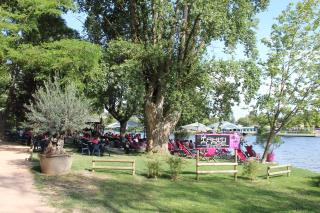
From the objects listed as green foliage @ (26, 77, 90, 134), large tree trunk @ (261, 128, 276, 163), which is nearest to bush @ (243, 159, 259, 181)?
green foliage @ (26, 77, 90, 134)

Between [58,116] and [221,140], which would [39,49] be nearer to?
[58,116]

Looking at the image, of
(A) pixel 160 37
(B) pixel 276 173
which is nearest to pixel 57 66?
(A) pixel 160 37

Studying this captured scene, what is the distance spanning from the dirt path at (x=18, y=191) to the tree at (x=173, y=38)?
8.61m

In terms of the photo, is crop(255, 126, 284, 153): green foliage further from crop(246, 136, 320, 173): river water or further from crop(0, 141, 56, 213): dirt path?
crop(0, 141, 56, 213): dirt path

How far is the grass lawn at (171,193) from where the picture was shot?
9.16 metres

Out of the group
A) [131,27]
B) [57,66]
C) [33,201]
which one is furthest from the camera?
[131,27]

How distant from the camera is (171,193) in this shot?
10812 millimetres

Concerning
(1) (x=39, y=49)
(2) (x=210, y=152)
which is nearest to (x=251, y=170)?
(2) (x=210, y=152)

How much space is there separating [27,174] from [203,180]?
5525mm

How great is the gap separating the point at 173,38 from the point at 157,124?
15.2 feet

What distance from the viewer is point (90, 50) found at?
1962 centimetres

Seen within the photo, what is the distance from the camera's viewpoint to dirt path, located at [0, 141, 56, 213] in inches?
321

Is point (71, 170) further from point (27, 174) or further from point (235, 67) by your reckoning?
point (235, 67)

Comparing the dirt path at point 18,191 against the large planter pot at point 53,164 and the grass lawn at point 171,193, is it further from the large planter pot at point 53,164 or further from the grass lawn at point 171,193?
the large planter pot at point 53,164
